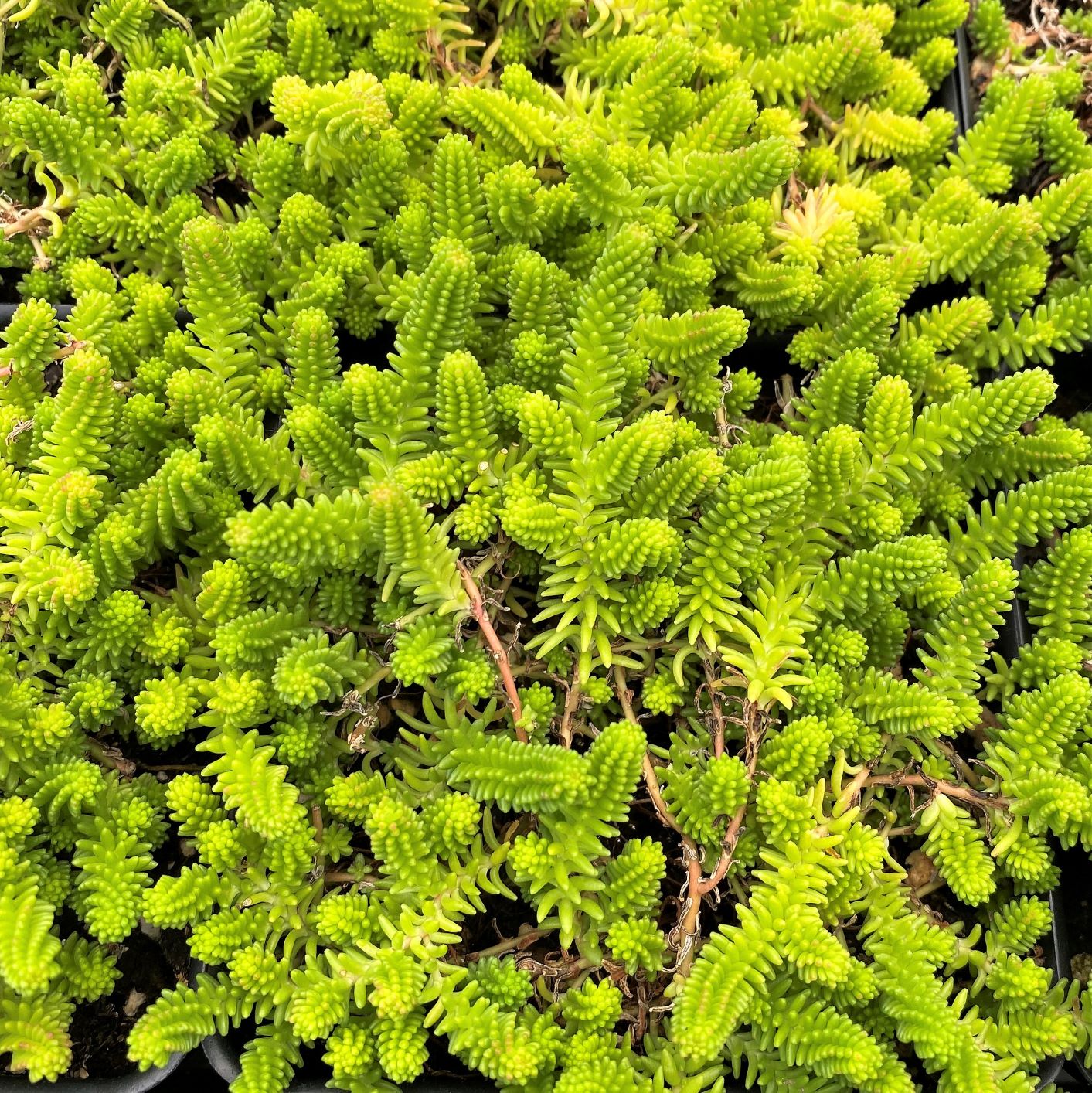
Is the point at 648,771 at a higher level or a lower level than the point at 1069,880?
higher

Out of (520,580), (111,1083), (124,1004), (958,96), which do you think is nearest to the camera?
(111,1083)

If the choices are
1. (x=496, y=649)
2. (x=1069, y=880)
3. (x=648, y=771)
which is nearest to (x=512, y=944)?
(x=648, y=771)

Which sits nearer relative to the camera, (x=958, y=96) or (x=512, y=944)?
(x=512, y=944)

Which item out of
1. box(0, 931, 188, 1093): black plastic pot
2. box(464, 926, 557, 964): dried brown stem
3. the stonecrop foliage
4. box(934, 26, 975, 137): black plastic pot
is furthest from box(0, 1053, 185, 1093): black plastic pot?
box(934, 26, 975, 137): black plastic pot

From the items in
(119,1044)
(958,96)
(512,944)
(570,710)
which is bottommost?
(119,1044)

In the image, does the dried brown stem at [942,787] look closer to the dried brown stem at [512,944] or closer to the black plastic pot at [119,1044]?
the dried brown stem at [512,944]

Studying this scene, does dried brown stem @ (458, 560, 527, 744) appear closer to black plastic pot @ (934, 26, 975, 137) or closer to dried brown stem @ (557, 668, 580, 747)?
dried brown stem @ (557, 668, 580, 747)

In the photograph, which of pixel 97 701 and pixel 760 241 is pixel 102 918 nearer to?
pixel 97 701

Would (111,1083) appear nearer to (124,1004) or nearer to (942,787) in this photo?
(124,1004)

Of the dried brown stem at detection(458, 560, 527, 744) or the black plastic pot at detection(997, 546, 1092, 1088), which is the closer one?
the dried brown stem at detection(458, 560, 527, 744)
